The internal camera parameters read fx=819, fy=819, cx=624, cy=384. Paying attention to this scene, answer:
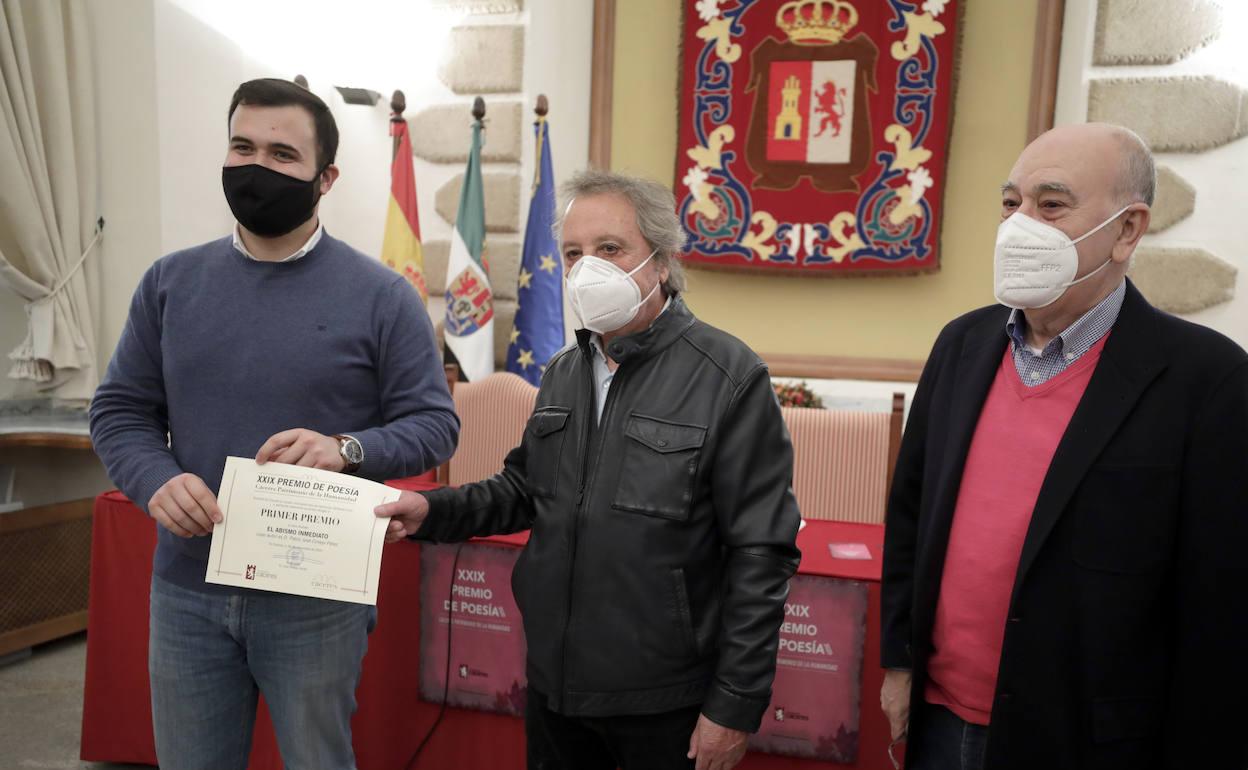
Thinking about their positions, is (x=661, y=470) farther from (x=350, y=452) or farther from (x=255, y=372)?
(x=255, y=372)

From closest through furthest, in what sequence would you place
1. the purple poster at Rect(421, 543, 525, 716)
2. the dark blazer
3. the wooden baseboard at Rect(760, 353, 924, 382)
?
the dark blazer
the purple poster at Rect(421, 543, 525, 716)
the wooden baseboard at Rect(760, 353, 924, 382)

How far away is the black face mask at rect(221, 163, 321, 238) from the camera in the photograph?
1.30 m

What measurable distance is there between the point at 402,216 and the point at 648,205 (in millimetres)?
2643

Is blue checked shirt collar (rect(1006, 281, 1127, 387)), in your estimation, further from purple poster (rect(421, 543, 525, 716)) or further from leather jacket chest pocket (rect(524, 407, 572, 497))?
purple poster (rect(421, 543, 525, 716))

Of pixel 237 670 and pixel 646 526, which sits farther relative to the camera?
pixel 237 670

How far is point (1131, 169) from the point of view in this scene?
111cm

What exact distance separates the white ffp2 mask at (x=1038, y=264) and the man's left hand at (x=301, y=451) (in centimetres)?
100

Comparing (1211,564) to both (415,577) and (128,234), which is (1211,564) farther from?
(128,234)

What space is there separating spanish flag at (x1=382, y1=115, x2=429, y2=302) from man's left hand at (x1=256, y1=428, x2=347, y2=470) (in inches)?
101

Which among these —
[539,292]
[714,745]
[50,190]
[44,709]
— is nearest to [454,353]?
[539,292]

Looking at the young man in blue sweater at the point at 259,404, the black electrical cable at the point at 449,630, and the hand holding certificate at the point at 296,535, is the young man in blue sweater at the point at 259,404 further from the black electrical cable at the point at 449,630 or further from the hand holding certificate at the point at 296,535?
the black electrical cable at the point at 449,630

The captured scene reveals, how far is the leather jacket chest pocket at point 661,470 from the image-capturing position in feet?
3.98

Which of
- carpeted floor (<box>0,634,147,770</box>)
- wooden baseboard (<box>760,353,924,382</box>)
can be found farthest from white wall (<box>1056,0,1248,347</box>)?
carpeted floor (<box>0,634,147,770</box>)

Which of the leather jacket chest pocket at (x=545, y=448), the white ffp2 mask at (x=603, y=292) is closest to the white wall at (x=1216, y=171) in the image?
the white ffp2 mask at (x=603, y=292)
